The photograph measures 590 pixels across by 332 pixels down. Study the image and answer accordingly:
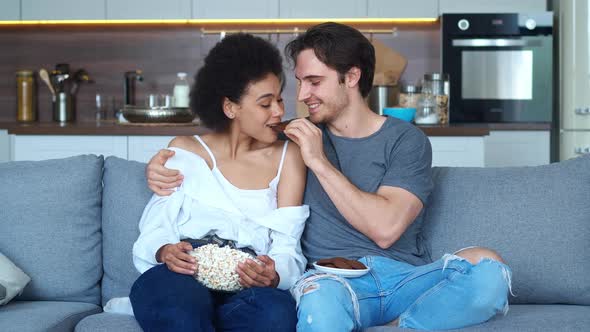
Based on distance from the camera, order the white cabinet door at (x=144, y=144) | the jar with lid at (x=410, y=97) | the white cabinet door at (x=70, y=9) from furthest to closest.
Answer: the white cabinet door at (x=70, y=9)
the jar with lid at (x=410, y=97)
the white cabinet door at (x=144, y=144)

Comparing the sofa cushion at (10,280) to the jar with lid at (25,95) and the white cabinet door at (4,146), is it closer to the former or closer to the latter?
the white cabinet door at (4,146)

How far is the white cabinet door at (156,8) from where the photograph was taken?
16.6ft

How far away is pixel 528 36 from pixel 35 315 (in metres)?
3.53

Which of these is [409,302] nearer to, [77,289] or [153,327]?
[153,327]

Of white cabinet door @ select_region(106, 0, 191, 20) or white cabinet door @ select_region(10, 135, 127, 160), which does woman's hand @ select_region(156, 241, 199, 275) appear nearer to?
white cabinet door @ select_region(10, 135, 127, 160)

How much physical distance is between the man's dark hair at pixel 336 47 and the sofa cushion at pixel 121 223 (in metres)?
0.65

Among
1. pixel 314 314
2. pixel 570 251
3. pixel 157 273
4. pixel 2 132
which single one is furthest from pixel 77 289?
pixel 2 132

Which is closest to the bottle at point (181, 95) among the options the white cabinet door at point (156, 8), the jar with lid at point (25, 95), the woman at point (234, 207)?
the white cabinet door at point (156, 8)

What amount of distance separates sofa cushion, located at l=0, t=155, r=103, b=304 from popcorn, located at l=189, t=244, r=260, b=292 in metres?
0.52

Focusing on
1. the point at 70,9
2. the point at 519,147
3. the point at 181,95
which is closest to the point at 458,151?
the point at 519,147

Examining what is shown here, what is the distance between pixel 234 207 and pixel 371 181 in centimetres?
42

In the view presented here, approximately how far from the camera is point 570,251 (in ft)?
7.98

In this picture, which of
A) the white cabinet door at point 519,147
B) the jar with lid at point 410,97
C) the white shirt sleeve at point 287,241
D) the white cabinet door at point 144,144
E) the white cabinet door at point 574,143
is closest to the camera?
the white shirt sleeve at point 287,241

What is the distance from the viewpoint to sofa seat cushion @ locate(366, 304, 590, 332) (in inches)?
82.6
